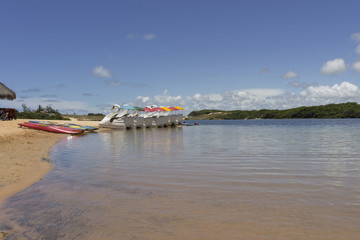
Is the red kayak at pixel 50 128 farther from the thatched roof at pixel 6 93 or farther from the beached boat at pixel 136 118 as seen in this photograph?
the beached boat at pixel 136 118

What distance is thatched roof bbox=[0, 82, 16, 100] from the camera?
29.6m

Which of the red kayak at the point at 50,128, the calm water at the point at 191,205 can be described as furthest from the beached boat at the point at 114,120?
the calm water at the point at 191,205

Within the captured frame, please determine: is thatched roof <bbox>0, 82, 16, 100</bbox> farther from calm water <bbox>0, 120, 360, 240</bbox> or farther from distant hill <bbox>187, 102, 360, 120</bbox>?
distant hill <bbox>187, 102, 360, 120</bbox>

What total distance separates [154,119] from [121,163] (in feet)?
145

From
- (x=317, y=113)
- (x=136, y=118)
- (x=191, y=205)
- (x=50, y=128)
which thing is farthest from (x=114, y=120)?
(x=317, y=113)

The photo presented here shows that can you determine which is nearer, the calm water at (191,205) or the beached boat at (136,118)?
the calm water at (191,205)

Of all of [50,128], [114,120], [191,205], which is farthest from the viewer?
[114,120]

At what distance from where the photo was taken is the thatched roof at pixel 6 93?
2962 cm

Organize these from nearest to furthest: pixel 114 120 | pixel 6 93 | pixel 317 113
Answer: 1. pixel 6 93
2. pixel 114 120
3. pixel 317 113

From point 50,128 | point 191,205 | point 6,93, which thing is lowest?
point 191,205

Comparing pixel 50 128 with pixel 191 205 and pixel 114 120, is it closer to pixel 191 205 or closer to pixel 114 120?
pixel 114 120

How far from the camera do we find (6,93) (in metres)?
30.2

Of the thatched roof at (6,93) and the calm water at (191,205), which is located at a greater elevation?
the thatched roof at (6,93)

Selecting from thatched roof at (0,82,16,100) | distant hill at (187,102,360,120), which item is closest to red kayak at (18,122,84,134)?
thatched roof at (0,82,16,100)
